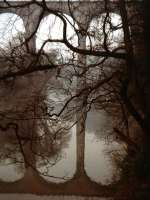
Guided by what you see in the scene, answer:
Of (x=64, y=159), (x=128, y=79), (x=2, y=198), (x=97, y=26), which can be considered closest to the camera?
(x=128, y=79)

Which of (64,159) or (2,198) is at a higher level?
(64,159)

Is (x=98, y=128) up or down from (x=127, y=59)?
down

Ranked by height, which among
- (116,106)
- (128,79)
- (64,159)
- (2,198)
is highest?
(128,79)

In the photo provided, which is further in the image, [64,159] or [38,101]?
[64,159]

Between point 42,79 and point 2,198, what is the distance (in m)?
2.88

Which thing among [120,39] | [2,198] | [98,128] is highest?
[120,39]

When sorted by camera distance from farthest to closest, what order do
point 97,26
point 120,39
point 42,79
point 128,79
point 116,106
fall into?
point 42,79 → point 116,106 → point 120,39 → point 97,26 → point 128,79

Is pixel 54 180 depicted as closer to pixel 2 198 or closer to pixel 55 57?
pixel 2 198

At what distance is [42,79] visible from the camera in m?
8.80

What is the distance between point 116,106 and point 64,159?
130 inches

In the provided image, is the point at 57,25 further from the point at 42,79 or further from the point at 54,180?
the point at 54,180

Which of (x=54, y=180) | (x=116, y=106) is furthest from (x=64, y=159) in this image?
(x=116, y=106)

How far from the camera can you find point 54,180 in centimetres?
1004

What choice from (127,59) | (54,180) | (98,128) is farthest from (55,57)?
(54,180)
